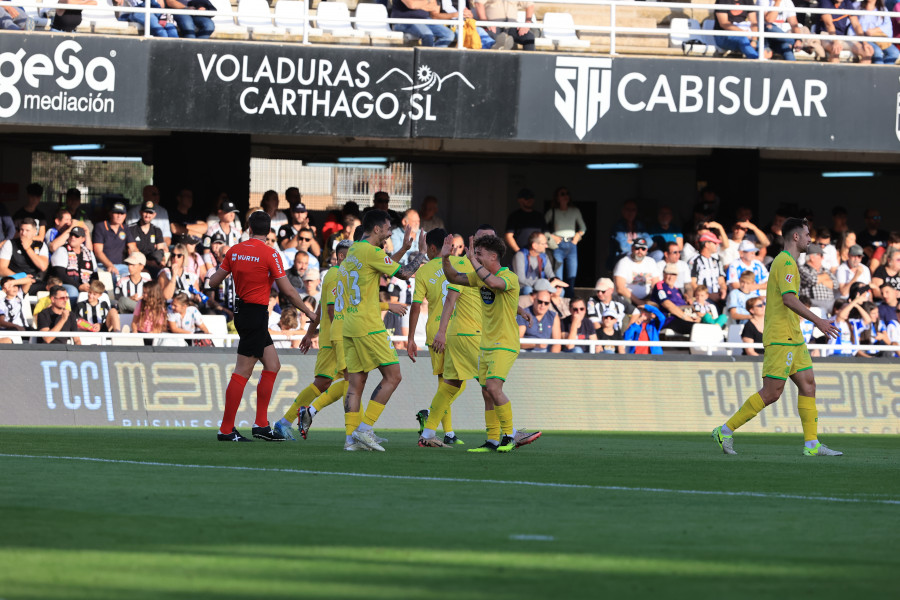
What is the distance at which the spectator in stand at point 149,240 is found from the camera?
2169cm

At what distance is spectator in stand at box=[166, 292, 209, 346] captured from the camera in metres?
20.4

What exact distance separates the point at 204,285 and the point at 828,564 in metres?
15.7

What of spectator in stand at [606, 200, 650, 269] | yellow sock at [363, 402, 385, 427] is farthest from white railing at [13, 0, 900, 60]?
yellow sock at [363, 402, 385, 427]

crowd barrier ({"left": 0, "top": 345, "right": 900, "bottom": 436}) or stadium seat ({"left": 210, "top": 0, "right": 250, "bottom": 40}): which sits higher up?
stadium seat ({"left": 210, "top": 0, "right": 250, "bottom": 40})

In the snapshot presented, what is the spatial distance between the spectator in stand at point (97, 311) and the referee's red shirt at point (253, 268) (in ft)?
21.8

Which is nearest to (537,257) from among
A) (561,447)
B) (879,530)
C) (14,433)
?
(561,447)

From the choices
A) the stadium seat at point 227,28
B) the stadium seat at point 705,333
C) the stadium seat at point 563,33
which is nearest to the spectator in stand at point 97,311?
the stadium seat at point 227,28

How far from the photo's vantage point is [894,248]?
25547mm

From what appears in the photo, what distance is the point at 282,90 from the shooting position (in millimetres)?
22062

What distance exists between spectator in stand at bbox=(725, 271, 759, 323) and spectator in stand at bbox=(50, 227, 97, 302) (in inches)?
387

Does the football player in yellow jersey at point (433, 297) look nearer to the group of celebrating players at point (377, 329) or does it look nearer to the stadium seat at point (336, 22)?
the group of celebrating players at point (377, 329)

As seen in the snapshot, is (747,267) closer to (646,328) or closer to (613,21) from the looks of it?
(646,328)

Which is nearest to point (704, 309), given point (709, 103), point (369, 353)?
point (709, 103)

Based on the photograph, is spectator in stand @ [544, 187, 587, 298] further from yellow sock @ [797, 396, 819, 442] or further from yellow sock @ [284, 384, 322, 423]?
yellow sock @ [797, 396, 819, 442]
